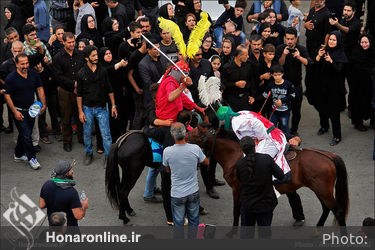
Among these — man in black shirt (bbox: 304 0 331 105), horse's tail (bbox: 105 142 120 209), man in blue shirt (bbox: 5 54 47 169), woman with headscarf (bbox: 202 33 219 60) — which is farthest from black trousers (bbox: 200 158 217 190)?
man in blue shirt (bbox: 5 54 47 169)

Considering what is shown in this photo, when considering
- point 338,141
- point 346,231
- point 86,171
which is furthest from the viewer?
point 338,141

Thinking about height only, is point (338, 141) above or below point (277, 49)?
below

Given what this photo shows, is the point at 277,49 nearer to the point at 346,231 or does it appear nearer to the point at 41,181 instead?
the point at 346,231

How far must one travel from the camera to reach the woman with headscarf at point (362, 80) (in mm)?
12000

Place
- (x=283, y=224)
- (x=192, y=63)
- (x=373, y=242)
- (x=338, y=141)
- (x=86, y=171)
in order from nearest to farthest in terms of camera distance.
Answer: (x=373, y=242)
(x=283, y=224)
(x=192, y=63)
(x=86, y=171)
(x=338, y=141)

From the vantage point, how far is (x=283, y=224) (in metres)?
9.70

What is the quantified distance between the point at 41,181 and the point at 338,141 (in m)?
5.72

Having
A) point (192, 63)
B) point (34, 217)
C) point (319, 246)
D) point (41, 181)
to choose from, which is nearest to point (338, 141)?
point (192, 63)

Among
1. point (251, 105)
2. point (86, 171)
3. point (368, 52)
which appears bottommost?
point (86, 171)

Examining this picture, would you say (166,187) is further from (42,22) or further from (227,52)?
(42,22)

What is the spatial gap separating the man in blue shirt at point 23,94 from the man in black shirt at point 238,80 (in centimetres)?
332

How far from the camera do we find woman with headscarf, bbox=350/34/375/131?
1200cm

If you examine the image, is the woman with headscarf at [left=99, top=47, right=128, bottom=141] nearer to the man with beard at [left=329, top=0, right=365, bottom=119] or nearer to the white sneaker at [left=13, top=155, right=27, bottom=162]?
the white sneaker at [left=13, top=155, right=27, bottom=162]

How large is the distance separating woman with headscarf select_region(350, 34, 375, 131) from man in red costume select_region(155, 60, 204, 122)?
433cm
